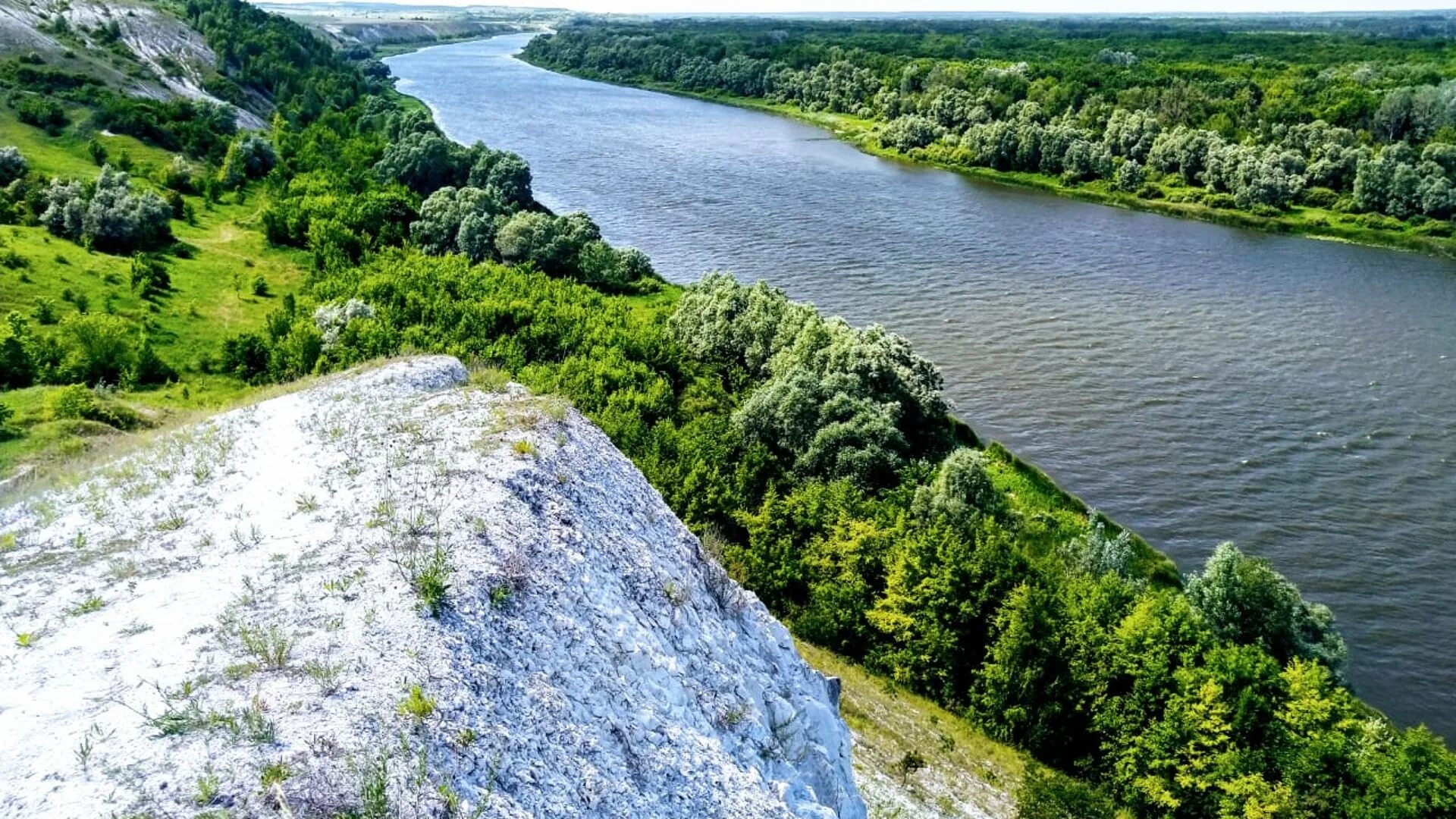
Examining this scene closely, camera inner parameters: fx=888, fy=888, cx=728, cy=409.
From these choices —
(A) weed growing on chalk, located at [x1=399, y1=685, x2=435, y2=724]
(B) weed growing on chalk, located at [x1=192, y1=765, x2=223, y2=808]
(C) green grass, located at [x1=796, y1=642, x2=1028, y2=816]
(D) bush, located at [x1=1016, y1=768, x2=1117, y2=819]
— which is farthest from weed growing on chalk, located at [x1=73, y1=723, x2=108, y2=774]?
(D) bush, located at [x1=1016, y1=768, x2=1117, y2=819]

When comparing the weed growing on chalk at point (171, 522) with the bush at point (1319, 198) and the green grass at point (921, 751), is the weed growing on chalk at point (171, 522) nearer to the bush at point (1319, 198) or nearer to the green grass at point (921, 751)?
the green grass at point (921, 751)

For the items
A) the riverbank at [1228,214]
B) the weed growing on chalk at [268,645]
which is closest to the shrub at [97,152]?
the weed growing on chalk at [268,645]

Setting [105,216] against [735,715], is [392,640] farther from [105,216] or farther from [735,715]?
[105,216]

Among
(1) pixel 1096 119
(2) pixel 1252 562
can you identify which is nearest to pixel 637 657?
(2) pixel 1252 562

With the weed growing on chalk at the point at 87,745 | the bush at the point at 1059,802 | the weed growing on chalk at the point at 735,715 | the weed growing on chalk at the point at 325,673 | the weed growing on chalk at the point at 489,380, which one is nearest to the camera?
the weed growing on chalk at the point at 87,745

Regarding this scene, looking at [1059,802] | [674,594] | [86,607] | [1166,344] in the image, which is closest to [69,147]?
[86,607]

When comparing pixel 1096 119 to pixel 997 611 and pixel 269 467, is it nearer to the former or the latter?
pixel 997 611

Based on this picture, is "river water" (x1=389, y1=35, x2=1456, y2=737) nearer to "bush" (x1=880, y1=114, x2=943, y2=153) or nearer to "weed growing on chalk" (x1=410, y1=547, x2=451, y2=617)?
"bush" (x1=880, y1=114, x2=943, y2=153)
